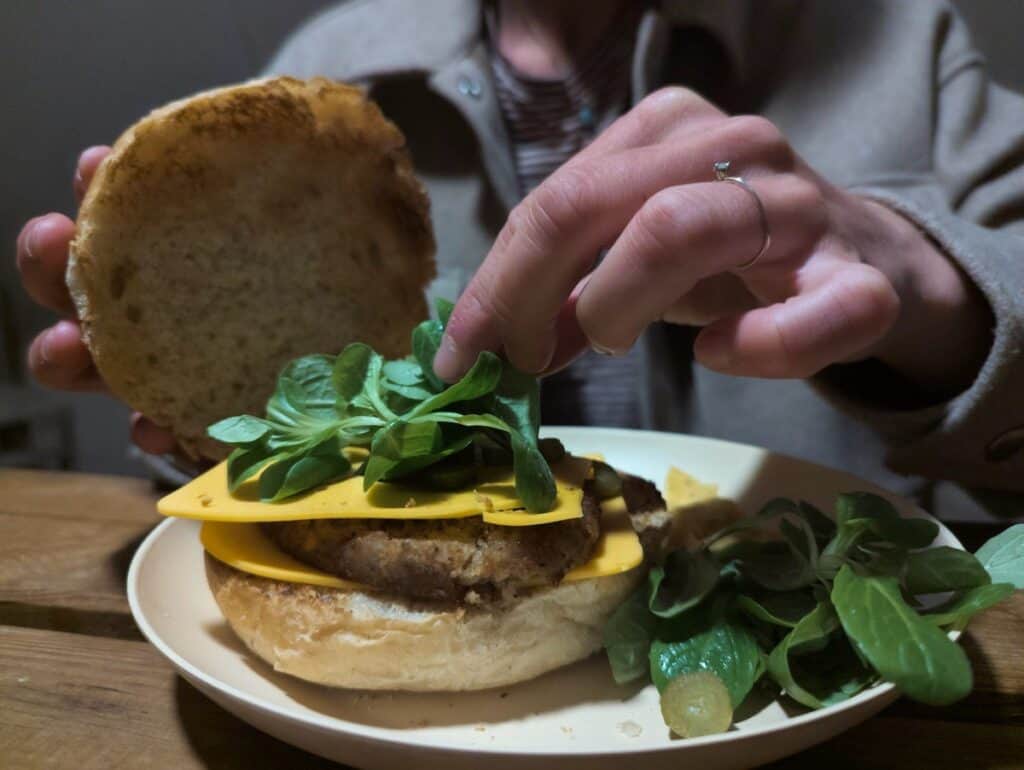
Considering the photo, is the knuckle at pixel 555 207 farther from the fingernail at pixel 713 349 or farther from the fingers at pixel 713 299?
the fingers at pixel 713 299

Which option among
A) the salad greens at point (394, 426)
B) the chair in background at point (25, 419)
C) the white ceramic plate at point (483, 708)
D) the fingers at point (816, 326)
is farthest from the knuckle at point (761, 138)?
the chair in background at point (25, 419)

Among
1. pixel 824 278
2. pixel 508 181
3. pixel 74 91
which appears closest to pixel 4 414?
pixel 74 91

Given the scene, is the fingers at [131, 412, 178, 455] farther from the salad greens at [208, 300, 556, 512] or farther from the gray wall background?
the gray wall background

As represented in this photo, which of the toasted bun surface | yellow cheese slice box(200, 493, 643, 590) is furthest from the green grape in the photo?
the toasted bun surface

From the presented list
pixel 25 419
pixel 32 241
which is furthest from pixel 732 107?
pixel 25 419

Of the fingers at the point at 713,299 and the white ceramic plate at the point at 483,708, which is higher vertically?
the fingers at the point at 713,299

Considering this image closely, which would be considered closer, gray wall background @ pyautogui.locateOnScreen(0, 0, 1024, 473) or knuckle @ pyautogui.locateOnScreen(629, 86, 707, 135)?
knuckle @ pyautogui.locateOnScreen(629, 86, 707, 135)
